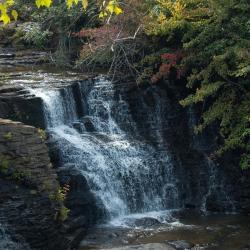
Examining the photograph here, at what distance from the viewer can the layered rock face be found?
9.07 metres

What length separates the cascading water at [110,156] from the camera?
40.9 feet

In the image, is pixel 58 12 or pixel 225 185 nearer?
pixel 225 185

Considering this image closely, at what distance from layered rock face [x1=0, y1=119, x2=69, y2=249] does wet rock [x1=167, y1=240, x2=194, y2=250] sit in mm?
2090

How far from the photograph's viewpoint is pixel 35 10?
20.8m

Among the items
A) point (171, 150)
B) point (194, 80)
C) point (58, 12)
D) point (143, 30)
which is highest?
point (58, 12)

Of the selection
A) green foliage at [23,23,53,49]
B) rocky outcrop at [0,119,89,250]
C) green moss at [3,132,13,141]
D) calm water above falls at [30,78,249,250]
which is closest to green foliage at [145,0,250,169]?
calm water above falls at [30,78,249,250]

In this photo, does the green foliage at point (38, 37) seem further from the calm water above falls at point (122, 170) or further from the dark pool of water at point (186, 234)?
the dark pool of water at point (186, 234)

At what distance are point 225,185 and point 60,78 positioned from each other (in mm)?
5541

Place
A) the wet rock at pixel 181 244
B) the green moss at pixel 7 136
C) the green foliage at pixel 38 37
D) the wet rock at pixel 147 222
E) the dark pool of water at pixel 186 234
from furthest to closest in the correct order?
the green foliage at pixel 38 37 → the wet rock at pixel 147 222 → the dark pool of water at pixel 186 234 → the wet rock at pixel 181 244 → the green moss at pixel 7 136

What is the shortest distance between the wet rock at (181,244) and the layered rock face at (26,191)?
2.09 metres

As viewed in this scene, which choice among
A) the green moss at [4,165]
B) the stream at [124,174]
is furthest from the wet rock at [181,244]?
the green moss at [4,165]

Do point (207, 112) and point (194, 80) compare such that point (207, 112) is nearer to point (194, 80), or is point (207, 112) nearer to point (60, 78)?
point (194, 80)

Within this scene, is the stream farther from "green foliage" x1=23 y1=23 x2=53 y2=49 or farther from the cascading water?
"green foliage" x1=23 y1=23 x2=53 y2=49

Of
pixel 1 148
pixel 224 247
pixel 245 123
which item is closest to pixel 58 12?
pixel 245 123
